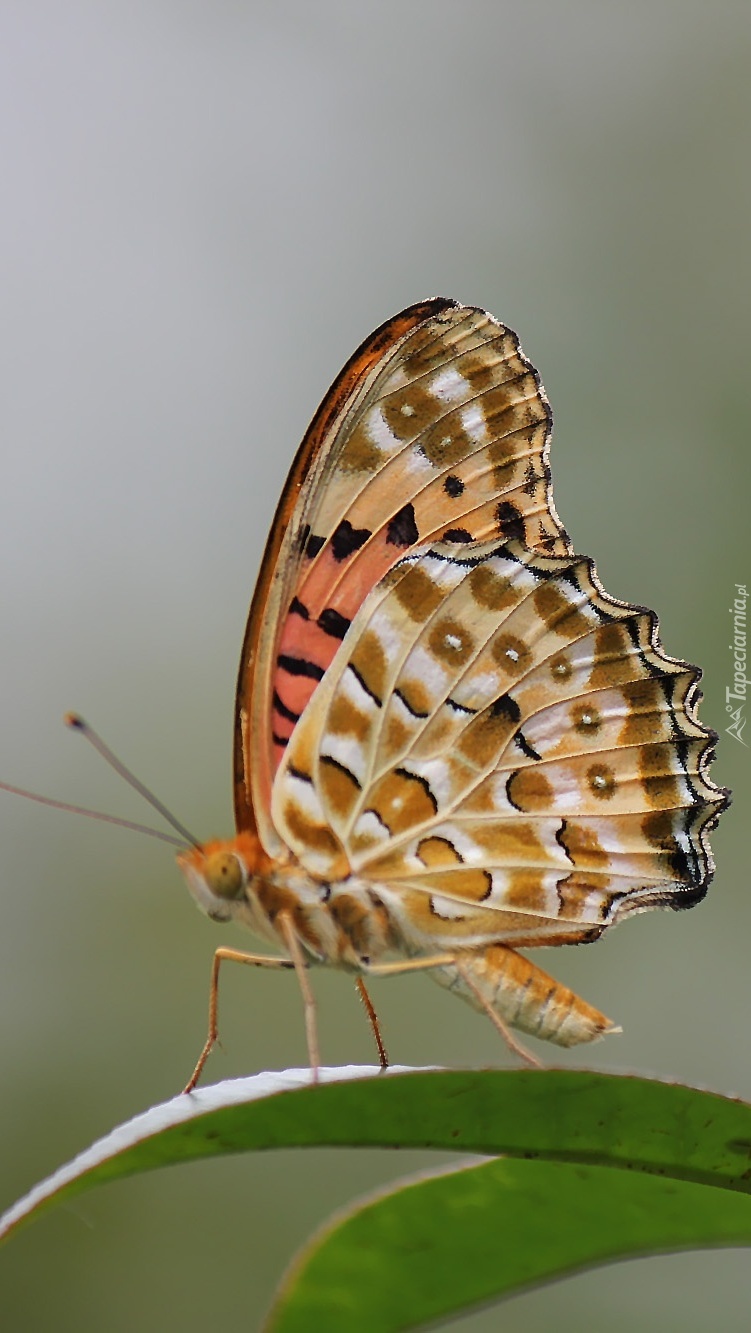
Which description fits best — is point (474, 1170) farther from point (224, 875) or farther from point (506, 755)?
point (506, 755)

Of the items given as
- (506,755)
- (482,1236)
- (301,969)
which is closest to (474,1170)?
(482,1236)

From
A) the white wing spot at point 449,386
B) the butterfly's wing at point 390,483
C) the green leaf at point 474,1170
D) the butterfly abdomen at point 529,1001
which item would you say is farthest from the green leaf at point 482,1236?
the white wing spot at point 449,386

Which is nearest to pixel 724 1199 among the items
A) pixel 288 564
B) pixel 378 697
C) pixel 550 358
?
pixel 378 697

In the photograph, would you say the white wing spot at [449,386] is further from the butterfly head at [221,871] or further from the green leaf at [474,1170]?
the green leaf at [474,1170]

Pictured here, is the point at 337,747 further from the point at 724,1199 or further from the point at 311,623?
the point at 724,1199

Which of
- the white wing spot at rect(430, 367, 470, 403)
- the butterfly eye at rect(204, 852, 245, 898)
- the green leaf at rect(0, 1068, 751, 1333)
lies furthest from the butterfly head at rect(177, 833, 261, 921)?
the white wing spot at rect(430, 367, 470, 403)

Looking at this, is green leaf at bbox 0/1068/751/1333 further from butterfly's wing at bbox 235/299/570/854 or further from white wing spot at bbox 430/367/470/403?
white wing spot at bbox 430/367/470/403

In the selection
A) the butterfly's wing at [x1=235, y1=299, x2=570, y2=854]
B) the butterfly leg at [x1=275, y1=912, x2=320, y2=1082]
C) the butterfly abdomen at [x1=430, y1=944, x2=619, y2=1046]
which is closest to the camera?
the butterfly leg at [x1=275, y1=912, x2=320, y2=1082]
